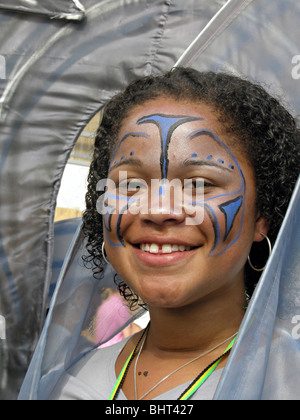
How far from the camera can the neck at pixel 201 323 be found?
4.35 feet

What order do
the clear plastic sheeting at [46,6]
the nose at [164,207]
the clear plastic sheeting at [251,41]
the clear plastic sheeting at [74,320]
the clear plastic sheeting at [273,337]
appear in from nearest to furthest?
the clear plastic sheeting at [273,337] < the nose at [164,207] < the clear plastic sheeting at [74,320] < the clear plastic sheeting at [251,41] < the clear plastic sheeting at [46,6]

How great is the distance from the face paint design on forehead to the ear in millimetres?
85

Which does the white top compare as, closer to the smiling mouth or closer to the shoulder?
the shoulder

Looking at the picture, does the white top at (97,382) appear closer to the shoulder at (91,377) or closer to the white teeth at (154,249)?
the shoulder at (91,377)

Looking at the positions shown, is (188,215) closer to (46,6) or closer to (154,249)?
(154,249)

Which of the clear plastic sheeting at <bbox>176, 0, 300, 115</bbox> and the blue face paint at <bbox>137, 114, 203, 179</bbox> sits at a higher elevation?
the clear plastic sheeting at <bbox>176, 0, 300, 115</bbox>

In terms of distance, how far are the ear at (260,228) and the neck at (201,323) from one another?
0.15 meters

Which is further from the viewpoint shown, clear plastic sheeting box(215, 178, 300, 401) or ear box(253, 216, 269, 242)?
ear box(253, 216, 269, 242)

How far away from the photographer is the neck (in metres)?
1.33

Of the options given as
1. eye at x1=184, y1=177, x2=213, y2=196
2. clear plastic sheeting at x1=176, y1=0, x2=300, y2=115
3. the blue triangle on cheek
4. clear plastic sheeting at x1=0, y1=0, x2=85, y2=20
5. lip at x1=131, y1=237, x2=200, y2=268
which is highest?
clear plastic sheeting at x1=0, y1=0, x2=85, y2=20

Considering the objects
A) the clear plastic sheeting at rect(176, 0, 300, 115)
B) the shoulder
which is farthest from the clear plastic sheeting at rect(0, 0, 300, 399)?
the shoulder

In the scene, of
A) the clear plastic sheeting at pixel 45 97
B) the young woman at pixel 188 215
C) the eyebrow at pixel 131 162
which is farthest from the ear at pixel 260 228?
the clear plastic sheeting at pixel 45 97
